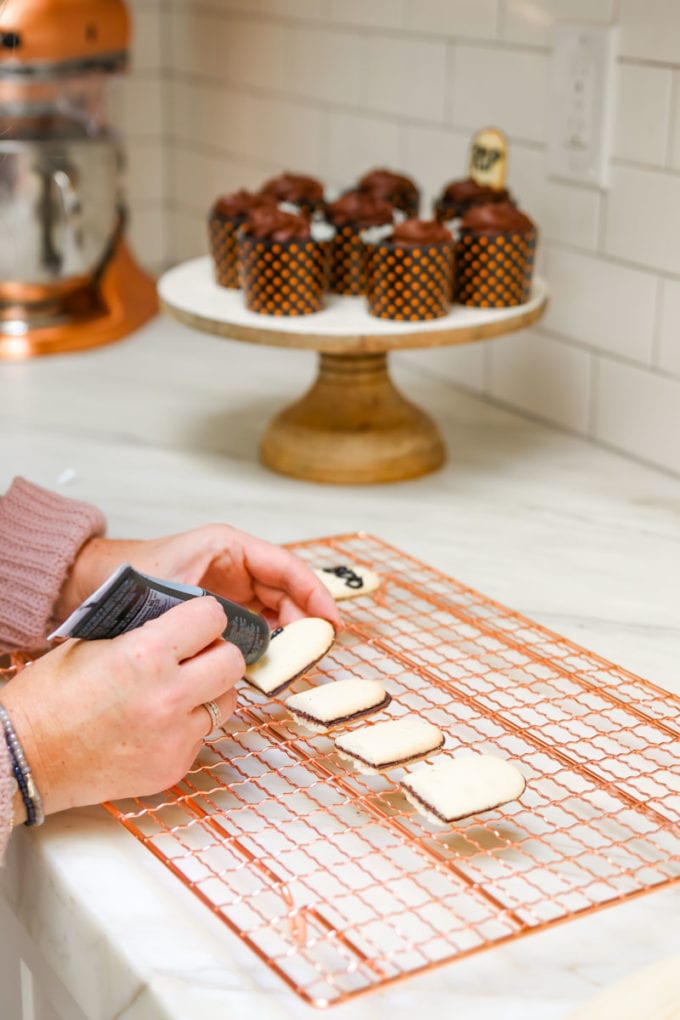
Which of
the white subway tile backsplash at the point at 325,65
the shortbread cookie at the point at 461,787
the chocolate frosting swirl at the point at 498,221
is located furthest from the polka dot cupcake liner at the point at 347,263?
the shortbread cookie at the point at 461,787

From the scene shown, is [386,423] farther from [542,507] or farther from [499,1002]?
[499,1002]

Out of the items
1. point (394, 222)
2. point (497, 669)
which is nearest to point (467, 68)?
point (394, 222)

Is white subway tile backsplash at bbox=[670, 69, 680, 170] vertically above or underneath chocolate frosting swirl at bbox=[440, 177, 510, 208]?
above

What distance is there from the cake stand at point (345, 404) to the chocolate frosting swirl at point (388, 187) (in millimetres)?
136

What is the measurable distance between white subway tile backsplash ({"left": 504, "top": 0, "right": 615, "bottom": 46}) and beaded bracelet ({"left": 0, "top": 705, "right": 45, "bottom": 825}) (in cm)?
88

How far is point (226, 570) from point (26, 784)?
0.83 feet

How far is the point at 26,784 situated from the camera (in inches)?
28.0

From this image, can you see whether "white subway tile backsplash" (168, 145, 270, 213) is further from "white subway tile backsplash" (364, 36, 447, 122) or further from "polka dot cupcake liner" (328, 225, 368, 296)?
"polka dot cupcake liner" (328, 225, 368, 296)

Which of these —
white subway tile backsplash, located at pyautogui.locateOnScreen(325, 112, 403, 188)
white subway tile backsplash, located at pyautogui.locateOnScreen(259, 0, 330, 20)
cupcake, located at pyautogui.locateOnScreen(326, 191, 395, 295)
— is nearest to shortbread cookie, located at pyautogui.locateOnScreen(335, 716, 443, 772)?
cupcake, located at pyautogui.locateOnScreen(326, 191, 395, 295)

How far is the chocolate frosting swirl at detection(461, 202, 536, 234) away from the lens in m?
1.19

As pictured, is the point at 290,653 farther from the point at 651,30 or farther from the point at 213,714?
the point at 651,30

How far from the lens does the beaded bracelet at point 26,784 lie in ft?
2.34

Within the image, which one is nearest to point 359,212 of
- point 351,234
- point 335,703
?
point 351,234

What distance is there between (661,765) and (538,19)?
2.77 ft
